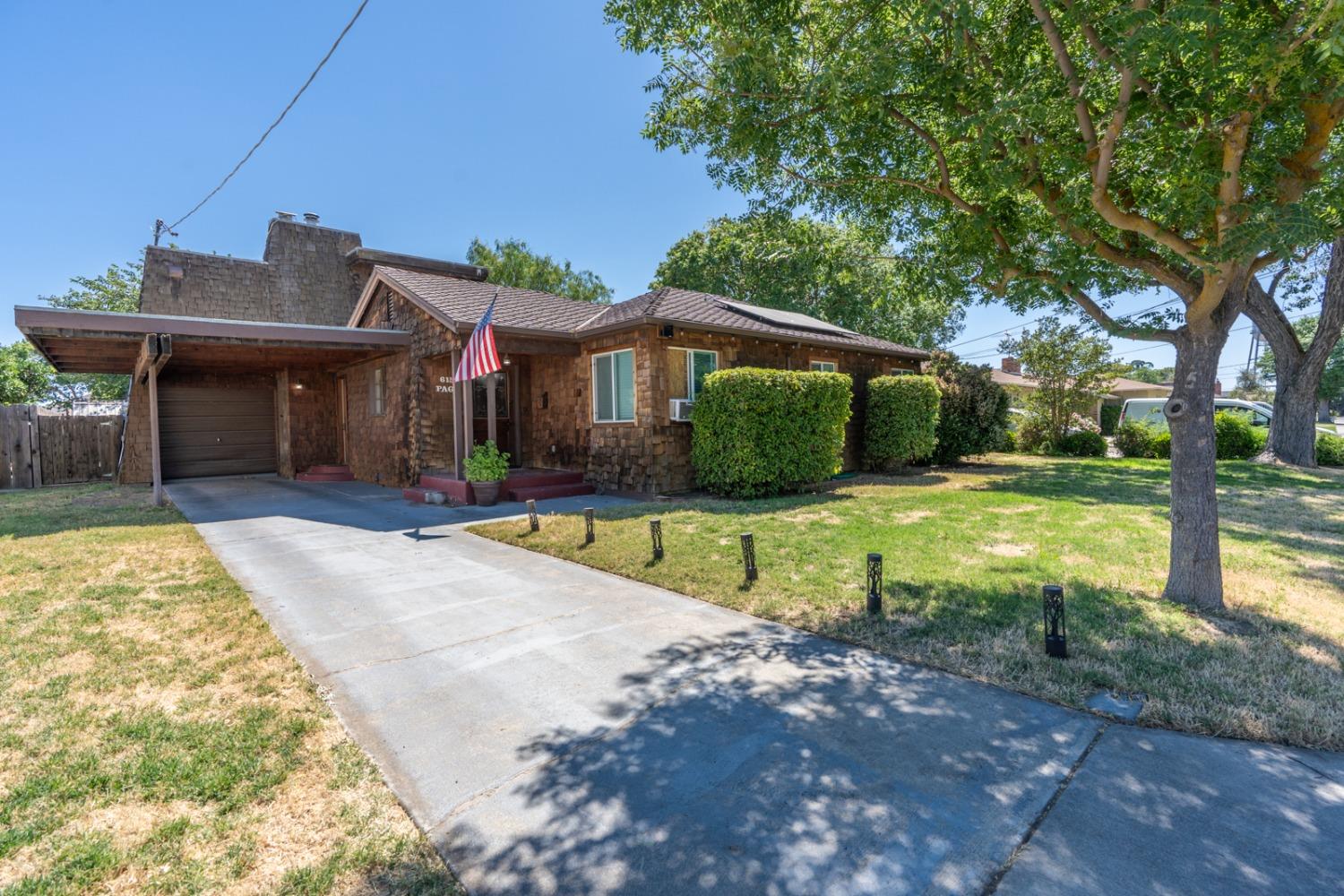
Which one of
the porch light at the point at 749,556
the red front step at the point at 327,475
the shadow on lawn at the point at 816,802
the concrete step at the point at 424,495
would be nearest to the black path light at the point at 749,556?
the porch light at the point at 749,556

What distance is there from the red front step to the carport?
795 millimetres

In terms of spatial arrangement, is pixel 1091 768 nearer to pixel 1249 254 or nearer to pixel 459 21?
pixel 1249 254

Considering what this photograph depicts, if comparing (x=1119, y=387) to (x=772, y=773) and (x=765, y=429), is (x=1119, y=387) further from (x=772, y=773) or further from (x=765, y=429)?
(x=772, y=773)

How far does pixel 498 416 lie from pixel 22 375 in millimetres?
31400

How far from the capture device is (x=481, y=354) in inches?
355

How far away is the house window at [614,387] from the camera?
10773mm

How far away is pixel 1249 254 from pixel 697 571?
468 cm

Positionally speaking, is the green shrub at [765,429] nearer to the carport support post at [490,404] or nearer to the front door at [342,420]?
the carport support post at [490,404]

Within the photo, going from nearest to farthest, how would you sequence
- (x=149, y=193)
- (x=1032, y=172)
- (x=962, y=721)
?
(x=962, y=721) < (x=1032, y=172) < (x=149, y=193)

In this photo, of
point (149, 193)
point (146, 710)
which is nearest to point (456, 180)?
point (149, 193)

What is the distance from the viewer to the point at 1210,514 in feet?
14.8

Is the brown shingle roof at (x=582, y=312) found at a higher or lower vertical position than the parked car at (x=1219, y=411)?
higher

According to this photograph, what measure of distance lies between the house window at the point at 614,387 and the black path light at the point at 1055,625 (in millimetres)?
7781

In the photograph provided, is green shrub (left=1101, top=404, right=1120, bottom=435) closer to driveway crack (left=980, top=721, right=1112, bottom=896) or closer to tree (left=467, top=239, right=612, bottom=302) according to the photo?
tree (left=467, top=239, right=612, bottom=302)
